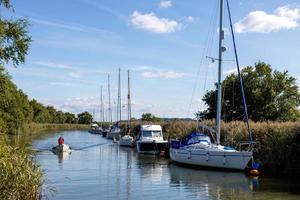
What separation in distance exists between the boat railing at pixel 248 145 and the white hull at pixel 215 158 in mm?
1652

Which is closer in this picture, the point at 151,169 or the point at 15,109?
the point at 151,169

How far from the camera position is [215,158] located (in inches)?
1471

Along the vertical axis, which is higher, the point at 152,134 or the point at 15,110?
the point at 15,110

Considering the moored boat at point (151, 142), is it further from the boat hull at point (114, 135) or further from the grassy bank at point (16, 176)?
the grassy bank at point (16, 176)

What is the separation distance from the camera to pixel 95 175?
112 ft

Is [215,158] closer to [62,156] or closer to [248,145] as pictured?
[248,145]

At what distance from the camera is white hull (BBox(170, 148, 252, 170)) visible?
35562 mm

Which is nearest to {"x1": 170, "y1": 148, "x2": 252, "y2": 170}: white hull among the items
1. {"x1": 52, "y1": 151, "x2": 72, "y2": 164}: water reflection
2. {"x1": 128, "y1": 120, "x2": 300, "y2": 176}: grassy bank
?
{"x1": 128, "y1": 120, "x2": 300, "y2": 176}: grassy bank

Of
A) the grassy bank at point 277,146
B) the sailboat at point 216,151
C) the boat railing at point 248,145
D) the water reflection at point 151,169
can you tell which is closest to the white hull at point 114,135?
the water reflection at point 151,169

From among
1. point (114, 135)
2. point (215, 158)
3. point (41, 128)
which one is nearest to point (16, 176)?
point (215, 158)

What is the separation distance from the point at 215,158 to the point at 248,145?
133 inches

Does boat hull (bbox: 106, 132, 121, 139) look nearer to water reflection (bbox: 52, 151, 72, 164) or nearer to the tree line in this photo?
the tree line

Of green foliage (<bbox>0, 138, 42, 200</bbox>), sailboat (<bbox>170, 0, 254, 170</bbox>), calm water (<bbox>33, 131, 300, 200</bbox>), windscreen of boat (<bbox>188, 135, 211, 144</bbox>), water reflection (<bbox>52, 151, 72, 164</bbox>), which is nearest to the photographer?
green foliage (<bbox>0, 138, 42, 200</bbox>)

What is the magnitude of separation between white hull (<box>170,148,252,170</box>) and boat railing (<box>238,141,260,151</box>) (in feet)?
5.42
